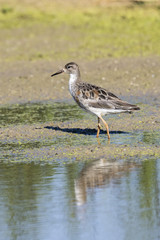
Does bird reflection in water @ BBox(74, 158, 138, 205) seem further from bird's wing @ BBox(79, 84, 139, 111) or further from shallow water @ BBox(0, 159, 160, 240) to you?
bird's wing @ BBox(79, 84, 139, 111)

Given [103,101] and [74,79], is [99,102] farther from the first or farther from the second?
[74,79]

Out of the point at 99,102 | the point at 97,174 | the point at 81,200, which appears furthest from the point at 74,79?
the point at 81,200

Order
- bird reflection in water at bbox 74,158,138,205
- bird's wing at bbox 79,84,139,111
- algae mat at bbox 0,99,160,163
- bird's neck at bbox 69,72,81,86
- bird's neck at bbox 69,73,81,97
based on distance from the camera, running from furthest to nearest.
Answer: bird's neck at bbox 69,72,81,86
bird's neck at bbox 69,73,81,97
bird's wing at bbox 79,84,139,111
algae mat at bbox 0,99,160,163
bird reflection in water at bbox 74,158,138,205

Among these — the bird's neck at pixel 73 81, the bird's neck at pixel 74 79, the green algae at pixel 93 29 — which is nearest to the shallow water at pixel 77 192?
the bird's neck at pixel 73 81

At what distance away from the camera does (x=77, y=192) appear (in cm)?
825

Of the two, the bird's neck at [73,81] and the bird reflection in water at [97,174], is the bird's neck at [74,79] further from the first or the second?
the bird reflection in water at [97,174]

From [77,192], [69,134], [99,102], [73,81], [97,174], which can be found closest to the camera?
[77,192]

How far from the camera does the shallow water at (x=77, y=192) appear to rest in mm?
6824

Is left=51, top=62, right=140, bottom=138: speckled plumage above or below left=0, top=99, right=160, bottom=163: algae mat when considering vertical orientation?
above

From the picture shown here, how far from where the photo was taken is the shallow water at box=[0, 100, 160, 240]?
6.82m

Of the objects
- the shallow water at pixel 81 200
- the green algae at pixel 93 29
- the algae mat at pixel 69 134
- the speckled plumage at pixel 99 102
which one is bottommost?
the shallow water at pixel 81 200

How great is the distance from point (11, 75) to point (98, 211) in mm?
13980

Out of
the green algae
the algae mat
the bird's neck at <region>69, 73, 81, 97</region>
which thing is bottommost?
the algae mat

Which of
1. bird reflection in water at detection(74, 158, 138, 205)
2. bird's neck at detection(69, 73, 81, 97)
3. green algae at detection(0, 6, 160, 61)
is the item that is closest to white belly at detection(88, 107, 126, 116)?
bird's neck at detection(69, 73, 81, 97)
